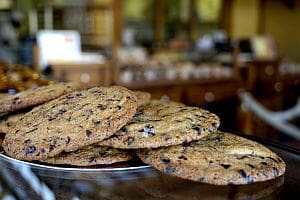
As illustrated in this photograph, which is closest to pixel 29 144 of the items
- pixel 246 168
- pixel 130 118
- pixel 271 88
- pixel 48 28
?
pixel 130 118

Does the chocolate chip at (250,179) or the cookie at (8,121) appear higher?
the cookie at (8,121)

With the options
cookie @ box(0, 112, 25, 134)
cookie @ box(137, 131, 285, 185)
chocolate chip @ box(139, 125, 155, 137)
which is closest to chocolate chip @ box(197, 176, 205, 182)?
cookie @ box(137, 131, 285, 185)

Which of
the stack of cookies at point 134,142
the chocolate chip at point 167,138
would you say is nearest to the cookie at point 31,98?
the stack of cookies at point 134,142

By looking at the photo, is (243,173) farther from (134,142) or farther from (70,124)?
(70,124)

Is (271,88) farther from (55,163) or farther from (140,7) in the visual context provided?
(55,163)

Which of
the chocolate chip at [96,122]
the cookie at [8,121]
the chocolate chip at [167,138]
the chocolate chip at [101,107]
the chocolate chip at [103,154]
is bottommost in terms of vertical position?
the chocolate chip at [103,154]

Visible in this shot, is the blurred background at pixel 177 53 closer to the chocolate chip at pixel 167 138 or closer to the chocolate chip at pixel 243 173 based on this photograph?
the chocolate chip at pixel 167 138

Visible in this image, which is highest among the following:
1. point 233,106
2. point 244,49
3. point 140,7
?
point 140,7

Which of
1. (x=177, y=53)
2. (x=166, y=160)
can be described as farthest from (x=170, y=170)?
(x=177, y=53)
